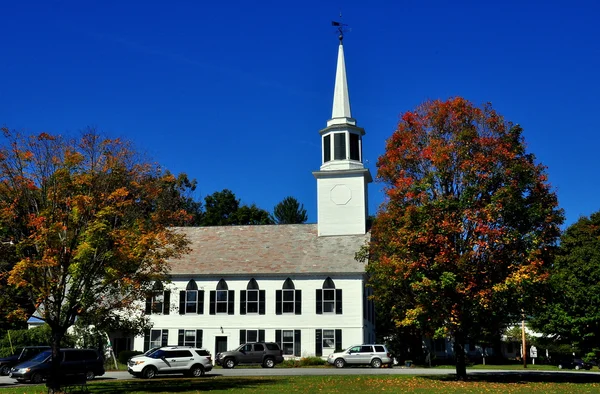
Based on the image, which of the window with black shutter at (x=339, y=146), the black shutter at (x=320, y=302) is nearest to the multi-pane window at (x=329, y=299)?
the black shutter at (x=320, y=302)

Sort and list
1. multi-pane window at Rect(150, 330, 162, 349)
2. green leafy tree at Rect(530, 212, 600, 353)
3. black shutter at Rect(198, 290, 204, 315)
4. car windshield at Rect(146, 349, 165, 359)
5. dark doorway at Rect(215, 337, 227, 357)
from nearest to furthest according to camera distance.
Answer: car windshield at Rect(146, 349, 165, 359), green leafy tree at Rect(530, 212, 600, 353), dark doorway at Rect(215, 337, 227, 357), multi-pane window at Rect(150, 330, 162, 349), black shutter at Rect(198, 290, 204, 315)

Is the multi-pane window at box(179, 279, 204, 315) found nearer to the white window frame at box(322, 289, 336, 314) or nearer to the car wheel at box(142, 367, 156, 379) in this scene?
the white window frame at box(322, 289, 336, 314)

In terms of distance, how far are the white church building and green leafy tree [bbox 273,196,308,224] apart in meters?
31.0

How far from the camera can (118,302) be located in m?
24.0

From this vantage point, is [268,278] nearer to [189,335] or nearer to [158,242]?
[189,335]

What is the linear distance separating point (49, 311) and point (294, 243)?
94.0ft

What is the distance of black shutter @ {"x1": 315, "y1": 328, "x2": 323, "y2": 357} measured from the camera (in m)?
45.8

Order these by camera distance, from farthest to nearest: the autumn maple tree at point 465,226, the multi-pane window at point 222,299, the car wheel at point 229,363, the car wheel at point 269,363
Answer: the multi-pane window at point 222,299, the car wheel at point 269,363, the car wheel at point 229,363, the autumn maple tree at point 465,226

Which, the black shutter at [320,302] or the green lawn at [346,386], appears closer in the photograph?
the green lawn at [346,386]

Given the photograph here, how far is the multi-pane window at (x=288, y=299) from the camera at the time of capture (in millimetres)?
46969

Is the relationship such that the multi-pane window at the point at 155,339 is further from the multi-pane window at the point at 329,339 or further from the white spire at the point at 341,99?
the white spire at the point at 341,99

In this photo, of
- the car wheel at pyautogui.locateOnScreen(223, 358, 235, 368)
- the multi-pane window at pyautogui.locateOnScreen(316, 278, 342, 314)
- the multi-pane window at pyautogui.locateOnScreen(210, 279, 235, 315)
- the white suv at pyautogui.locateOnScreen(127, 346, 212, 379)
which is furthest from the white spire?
the white suv at pyautogui.locateOnScreen(127, 346, 212, 379)

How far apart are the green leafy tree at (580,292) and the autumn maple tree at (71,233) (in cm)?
2355

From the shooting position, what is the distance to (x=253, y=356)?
41281mm
